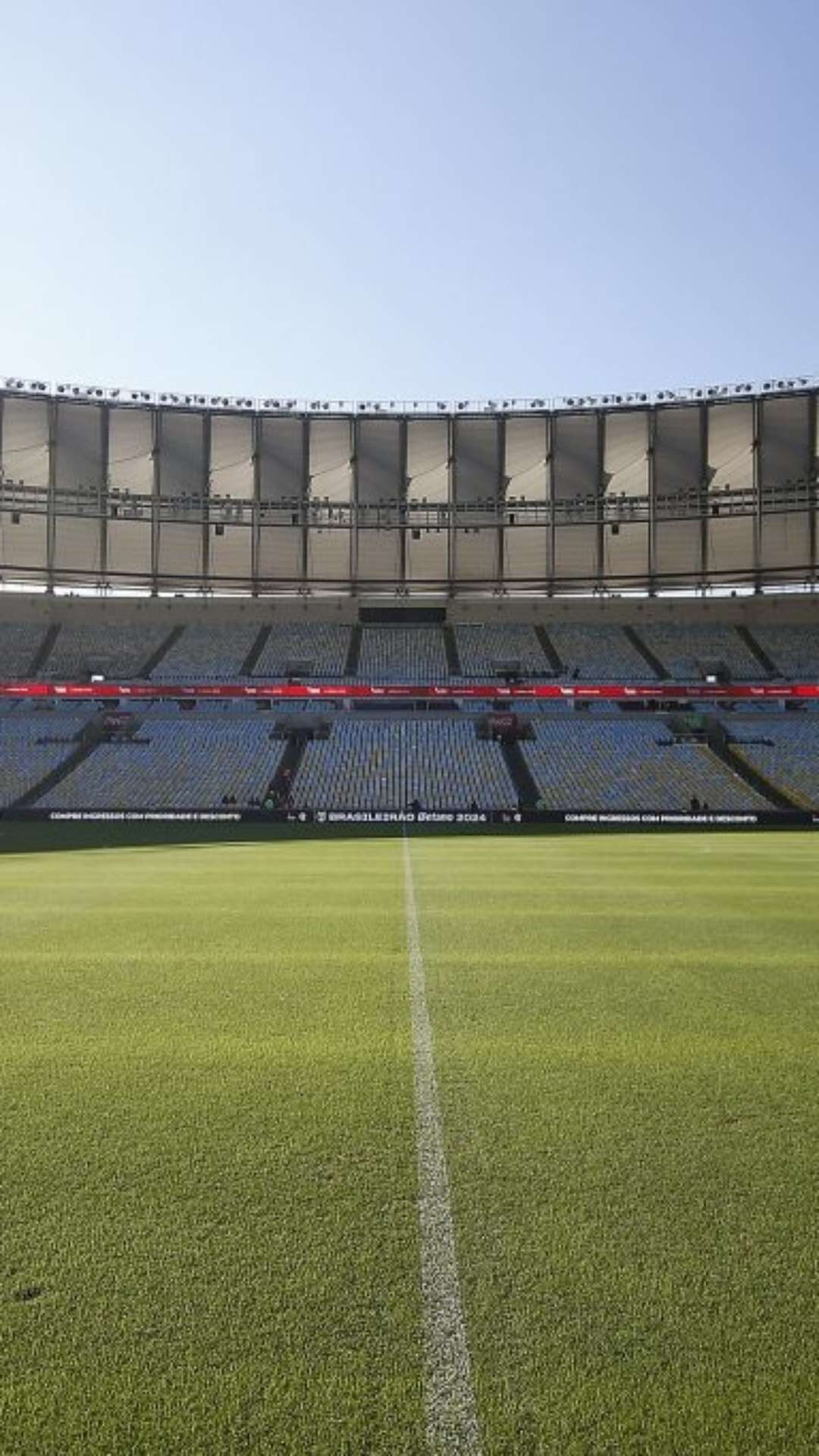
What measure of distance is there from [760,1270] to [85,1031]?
15.7 feet

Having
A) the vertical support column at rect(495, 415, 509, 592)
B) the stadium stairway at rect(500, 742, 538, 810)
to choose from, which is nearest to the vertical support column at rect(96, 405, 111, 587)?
the vertical support column at rect(495, 415, 509, 592)

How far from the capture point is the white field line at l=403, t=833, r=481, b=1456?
2557mm

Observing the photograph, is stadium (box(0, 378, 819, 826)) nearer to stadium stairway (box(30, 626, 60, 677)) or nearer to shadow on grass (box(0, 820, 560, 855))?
stadium stairway (box(30, 626, 60, 677))

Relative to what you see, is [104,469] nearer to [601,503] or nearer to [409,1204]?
[601,503]

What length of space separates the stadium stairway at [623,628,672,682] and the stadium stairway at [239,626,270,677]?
66.9 feet

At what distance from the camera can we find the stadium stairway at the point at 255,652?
48469 millimetres

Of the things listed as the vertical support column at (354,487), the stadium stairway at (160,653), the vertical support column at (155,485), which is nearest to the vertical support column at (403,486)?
the vertical support column at (354,487)

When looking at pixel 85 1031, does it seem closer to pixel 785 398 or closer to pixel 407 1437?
pixel 407 1437

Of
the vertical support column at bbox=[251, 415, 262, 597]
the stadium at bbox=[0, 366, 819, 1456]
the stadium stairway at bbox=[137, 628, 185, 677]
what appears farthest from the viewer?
the vertical support column at bbox=[251, 415, 262, 597]

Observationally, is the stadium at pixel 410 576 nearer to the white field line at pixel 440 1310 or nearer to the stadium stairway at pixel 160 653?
the stadium stairway at pixel 160 653

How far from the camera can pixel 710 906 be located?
42.9 ft

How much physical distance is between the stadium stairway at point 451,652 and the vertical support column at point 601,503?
8874 millimetres

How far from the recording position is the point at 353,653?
166 feet

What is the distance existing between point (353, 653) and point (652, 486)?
18607 millimetres
